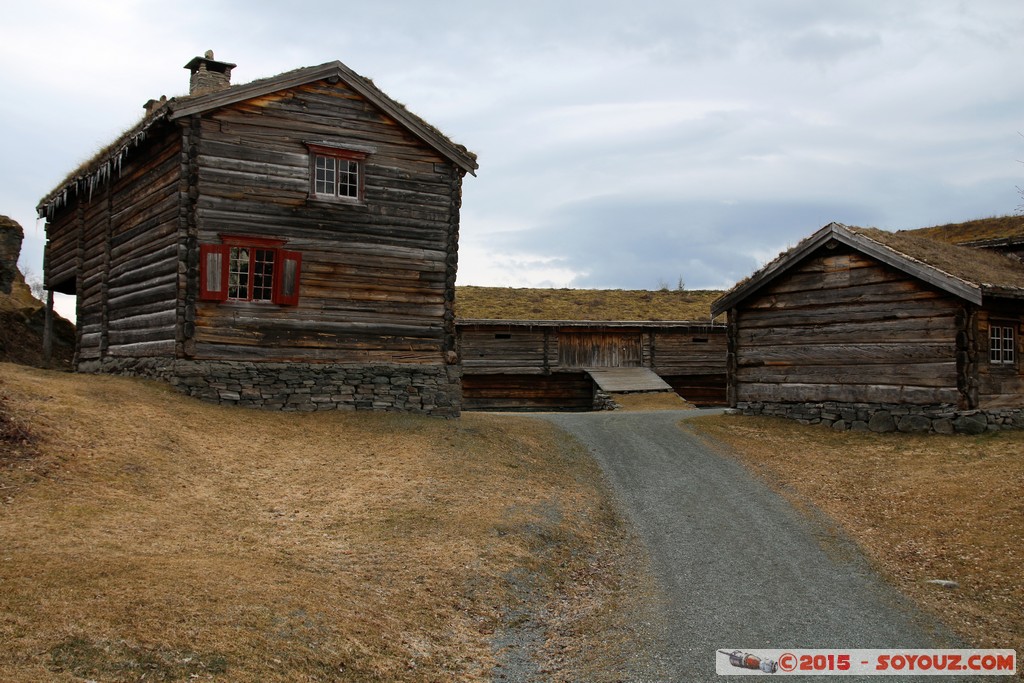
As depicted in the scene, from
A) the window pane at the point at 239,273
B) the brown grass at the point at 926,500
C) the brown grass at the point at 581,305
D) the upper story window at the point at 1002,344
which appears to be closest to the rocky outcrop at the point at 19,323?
the window pane at the point at 239,273

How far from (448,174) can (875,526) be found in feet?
44.6

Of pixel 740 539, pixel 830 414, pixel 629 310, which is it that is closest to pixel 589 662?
pixel 740 539

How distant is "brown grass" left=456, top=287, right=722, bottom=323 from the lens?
36.1 metres

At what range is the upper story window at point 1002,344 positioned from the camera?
20.1m

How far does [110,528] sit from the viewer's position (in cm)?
1002

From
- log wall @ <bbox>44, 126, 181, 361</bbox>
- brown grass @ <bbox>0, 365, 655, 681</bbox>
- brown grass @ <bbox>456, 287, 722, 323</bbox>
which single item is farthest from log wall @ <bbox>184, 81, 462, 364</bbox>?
brown grass @ <bbox>456, 287, 722, 323</bbox>

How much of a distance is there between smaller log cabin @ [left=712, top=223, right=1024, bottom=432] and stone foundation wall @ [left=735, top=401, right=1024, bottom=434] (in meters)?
0.03

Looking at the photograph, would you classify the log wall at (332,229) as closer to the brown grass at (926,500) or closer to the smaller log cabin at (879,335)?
the brown grass at (926,500)

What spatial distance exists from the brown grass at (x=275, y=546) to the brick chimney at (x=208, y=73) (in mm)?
9370

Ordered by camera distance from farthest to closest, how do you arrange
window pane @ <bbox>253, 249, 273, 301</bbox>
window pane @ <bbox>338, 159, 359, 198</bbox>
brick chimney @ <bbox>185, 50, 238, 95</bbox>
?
brick chimney @ <bbox>185, 50, 238, 95</bbox>, window pane @ <bbox>338, 159, 359, 198</bbox>, window pane @ <bbox>253, 249, 273, 301</bbox>

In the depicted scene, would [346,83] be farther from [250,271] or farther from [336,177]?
[250,271]

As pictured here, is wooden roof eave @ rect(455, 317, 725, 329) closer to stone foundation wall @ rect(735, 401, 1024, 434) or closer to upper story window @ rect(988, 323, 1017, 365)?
stone foundation wall @ rect(735, 401, 1024, 434)

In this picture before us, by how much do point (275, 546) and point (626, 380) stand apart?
81.1ft

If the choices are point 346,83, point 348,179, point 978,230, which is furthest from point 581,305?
point 346,83
